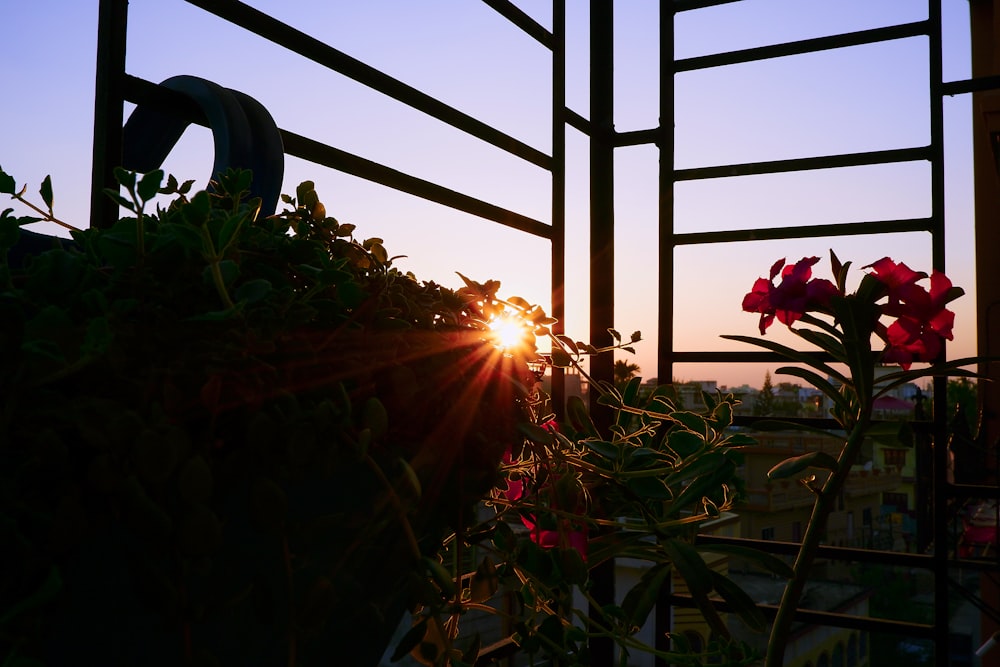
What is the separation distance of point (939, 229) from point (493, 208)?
49.5 inches

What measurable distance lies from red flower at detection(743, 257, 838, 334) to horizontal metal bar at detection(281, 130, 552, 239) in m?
0.60

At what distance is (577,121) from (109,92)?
3.61 feet

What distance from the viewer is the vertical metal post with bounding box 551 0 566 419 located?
4.45 feet

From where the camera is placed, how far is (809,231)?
6.52 ft

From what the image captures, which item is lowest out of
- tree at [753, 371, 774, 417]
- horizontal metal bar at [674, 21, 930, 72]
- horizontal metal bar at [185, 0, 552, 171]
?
tree at [753, 371, 774, 417]

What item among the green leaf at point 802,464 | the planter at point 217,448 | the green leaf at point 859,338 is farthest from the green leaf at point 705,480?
the green leaf at point 859,338

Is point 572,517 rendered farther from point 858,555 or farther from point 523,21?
point 858,555

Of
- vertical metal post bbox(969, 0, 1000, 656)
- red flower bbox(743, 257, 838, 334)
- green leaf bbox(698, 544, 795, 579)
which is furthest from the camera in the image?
vertical metal post bbox(969, 0, 1000, 656)

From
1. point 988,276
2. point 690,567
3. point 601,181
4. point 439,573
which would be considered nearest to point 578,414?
point 690,567

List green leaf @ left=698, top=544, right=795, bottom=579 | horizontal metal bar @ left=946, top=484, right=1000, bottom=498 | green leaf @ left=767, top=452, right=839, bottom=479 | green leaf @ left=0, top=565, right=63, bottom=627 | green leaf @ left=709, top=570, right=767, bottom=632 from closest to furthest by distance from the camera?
1. green leaf @ left=0, top=565, right=63, bottom=627
2. green leaf @ left=709, top=570, right=767, bottom=632
3. green leaf @ left=698, top=544, right=795, bottom=579
4. green leaf @ left=767, top=452, right=839, bottom=479
5. horizontal metal bar @ left=946, top=484, right=1000, bottom=498

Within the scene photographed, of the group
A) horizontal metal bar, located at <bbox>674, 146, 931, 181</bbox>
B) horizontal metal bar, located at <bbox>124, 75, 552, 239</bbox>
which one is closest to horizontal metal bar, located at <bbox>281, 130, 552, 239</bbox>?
horizontal metal bar, located at <bbox>124, 75, 552, 239</bbox>

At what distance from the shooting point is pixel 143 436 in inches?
11.7

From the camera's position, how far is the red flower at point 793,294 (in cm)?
155

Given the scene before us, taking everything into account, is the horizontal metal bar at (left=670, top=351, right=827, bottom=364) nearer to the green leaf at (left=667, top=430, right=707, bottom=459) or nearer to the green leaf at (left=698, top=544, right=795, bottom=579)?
the green leaf at (left=698, top=544, right=795, bottom=579)
